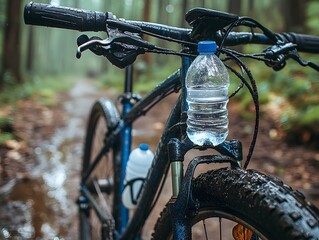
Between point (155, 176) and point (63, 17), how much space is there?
0.94m

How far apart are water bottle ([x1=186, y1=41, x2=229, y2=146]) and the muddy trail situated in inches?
93.2

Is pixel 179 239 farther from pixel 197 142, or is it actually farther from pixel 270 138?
pixel 270 138

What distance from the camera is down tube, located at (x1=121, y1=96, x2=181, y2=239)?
5.61ft

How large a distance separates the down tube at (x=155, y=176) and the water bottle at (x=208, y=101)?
0.24m

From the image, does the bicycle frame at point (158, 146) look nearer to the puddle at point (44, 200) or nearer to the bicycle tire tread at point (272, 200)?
the bicycle tire tread at point (272, 200)

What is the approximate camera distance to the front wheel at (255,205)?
100 centimetres

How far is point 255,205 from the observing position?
109 centimetres

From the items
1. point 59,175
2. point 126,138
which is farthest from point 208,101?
point 59,175

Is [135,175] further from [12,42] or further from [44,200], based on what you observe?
[12,42]

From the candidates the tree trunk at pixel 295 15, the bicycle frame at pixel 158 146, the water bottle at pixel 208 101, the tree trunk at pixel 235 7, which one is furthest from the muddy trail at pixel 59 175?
the tree trunk at pixel 235 7

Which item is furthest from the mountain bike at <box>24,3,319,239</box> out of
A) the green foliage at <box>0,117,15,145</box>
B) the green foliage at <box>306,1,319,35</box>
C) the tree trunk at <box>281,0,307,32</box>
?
the tree trunk at <box>281,0,307,32</box>

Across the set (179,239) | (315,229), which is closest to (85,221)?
(179,239)

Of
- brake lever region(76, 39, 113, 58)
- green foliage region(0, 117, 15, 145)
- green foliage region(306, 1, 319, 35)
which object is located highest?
green foliage region(306, 1, 319, 35)

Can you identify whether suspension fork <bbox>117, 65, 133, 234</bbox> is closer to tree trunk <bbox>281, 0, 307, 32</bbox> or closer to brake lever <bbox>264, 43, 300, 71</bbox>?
brake lever <bbox>264, 43, 300, 71</bbox>
